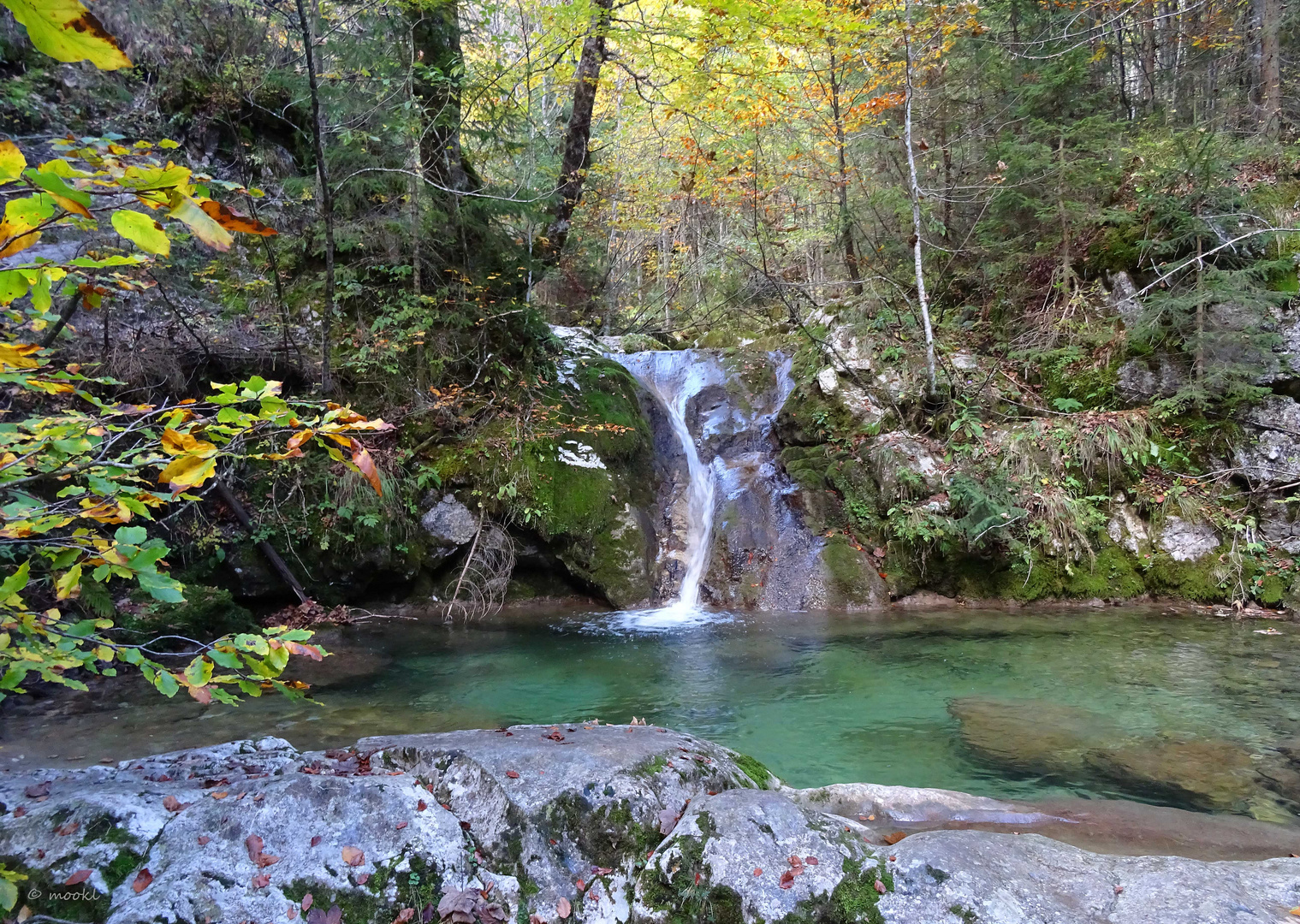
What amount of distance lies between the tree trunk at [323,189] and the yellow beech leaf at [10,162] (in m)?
6.08

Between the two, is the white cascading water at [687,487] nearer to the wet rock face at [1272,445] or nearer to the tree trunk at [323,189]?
the tree trunk at [323,189]

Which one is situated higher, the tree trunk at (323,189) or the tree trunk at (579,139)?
the tree trunk at (579,139)

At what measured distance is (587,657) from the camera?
6.88m

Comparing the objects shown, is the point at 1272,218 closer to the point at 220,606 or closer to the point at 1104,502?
the point at 1104,502

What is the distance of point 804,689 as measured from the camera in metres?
5.85

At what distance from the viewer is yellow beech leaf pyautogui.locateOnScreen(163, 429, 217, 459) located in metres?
1.35

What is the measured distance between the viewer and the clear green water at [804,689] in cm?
459

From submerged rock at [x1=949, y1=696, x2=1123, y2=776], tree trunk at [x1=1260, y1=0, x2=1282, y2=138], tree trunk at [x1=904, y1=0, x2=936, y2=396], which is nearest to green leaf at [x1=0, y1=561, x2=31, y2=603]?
submerged rock at [x1=949, y1=696, x2=1123, y2=776]

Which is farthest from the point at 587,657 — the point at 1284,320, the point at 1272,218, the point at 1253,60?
the point at 1253,60

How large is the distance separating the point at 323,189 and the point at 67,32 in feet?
22.4

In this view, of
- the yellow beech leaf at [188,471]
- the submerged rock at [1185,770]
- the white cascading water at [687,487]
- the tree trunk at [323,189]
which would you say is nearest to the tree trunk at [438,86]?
the tree trunk at [323,189]

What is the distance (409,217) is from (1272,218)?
1122 centimetres

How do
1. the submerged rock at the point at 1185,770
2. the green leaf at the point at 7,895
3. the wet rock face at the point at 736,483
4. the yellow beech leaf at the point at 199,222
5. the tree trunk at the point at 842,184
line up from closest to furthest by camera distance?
the yellow beech leaf at the point at 199,222 → the green leaf at the point at 7,895 → the submerged rock at the point at 1185,770 → the wet rock face at the point at 736,483 → the tree trunk at the point at 842,184

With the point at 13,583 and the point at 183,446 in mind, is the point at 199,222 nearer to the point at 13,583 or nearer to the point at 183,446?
the point at 183,446
